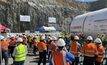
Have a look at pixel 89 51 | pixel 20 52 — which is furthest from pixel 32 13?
pixel 89 51

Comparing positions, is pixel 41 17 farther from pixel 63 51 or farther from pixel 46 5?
pixel 63 51

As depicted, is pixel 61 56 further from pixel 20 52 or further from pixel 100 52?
pixel 100 52

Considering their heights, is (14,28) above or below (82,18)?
below

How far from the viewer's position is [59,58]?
9.31m

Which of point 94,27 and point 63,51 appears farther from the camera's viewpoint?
point 94,27

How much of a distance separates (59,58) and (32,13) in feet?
189

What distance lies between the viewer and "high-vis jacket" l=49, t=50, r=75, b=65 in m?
9.20

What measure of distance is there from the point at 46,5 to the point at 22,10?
721cm

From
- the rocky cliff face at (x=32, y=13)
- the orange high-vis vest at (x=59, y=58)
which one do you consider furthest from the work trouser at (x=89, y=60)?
the rocky cliff face at (x=32, y=13)

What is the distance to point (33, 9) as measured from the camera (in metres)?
67.2

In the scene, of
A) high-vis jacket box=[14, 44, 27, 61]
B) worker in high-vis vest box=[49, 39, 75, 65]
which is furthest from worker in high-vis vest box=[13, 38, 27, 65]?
worker in high-vis vest box=[49, 39, 75, 65]

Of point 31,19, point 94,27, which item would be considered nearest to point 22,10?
point 31,19

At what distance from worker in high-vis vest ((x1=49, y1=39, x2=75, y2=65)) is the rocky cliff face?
5419 centimetres

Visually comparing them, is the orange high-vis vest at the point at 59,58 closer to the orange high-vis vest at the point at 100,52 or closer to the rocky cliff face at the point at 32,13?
the orange high-vis vest at the point at 100,52
